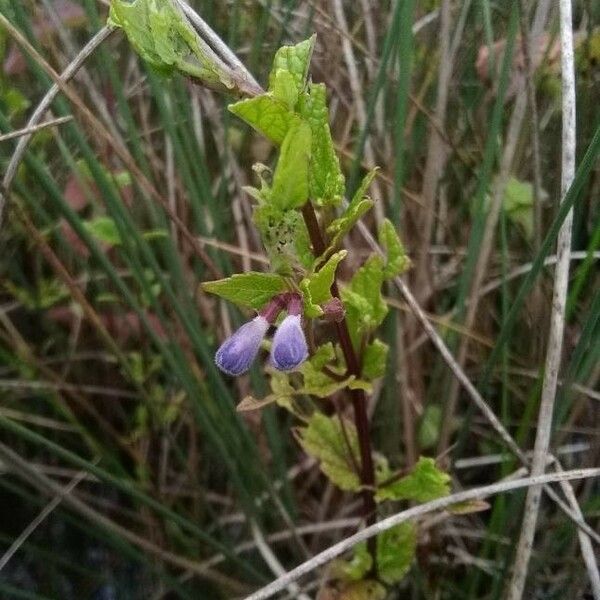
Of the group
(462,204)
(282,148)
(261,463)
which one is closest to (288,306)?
Result: (282,148)

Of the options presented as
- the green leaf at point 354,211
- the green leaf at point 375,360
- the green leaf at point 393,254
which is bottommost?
the green leaf at point 375,360

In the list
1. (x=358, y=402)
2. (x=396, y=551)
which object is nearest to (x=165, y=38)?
(x=358, y=402)

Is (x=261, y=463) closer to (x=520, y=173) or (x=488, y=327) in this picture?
(x=488, y=327)

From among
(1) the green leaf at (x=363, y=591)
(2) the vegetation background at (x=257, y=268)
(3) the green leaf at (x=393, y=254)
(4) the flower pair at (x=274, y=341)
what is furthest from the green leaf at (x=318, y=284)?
(1) the green leaf at (x=363, y=591)

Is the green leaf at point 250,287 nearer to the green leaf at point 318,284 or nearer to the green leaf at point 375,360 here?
the green leaf at point 318,284

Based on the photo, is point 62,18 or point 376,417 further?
point 376,417
